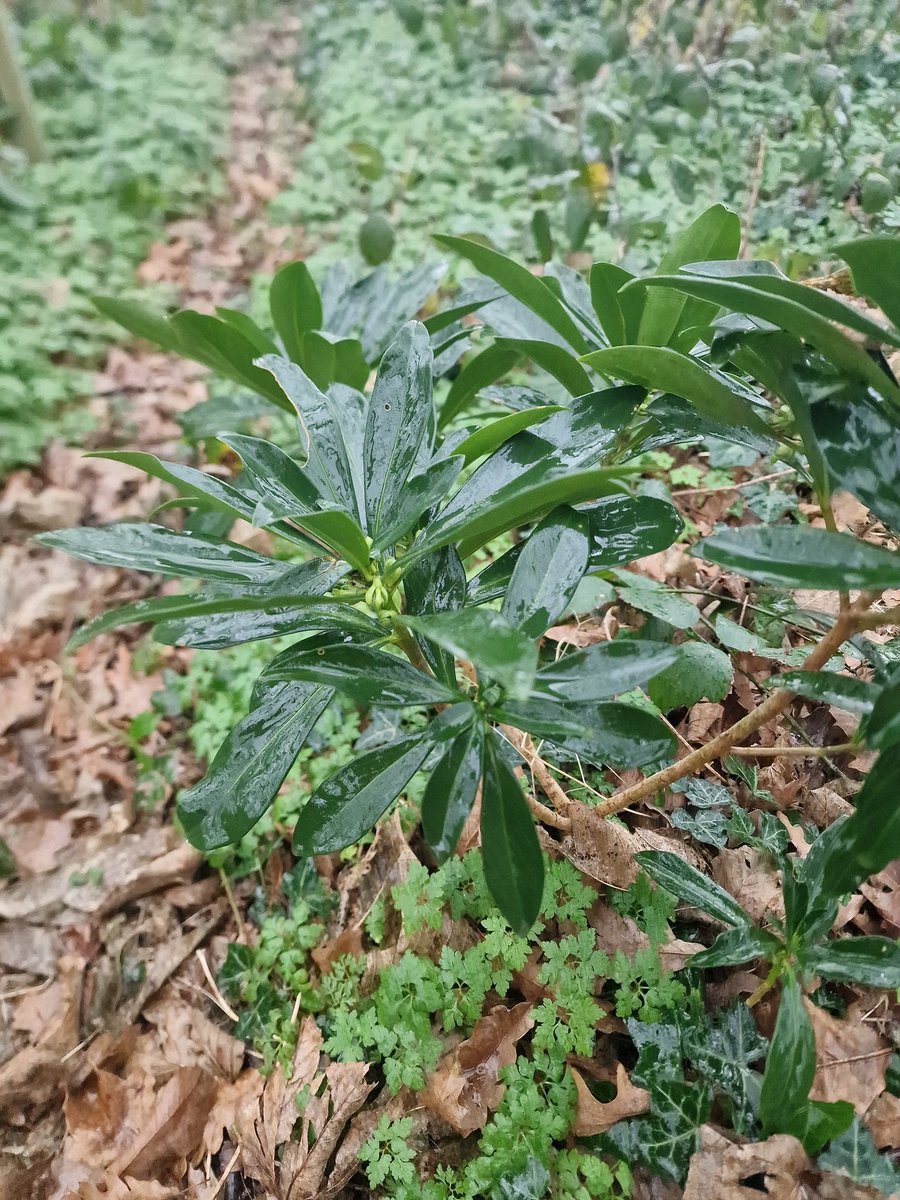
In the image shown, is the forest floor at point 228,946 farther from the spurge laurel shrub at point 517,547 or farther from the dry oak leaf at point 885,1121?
the spurge laurel shrub at point 517,547

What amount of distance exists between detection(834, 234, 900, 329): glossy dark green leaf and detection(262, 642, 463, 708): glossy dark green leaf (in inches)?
23.2

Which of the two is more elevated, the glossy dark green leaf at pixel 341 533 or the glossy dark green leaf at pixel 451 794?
the glossy dark green leaf at pixel 341 533

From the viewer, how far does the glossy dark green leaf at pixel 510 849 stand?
82 cm

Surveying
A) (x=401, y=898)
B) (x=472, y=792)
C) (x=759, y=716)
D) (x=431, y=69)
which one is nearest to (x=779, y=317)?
(x=759, y=716)

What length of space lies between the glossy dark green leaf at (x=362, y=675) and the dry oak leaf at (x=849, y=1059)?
0.69m

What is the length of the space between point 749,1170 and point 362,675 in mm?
792

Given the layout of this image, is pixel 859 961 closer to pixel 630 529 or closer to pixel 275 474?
pixel 630 529

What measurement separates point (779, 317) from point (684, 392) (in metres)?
0.14

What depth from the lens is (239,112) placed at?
15.7 ft

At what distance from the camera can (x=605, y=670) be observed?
0.76m

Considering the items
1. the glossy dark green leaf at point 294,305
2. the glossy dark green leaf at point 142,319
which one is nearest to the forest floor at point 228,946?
the glossy dark green leaf at point 294,305

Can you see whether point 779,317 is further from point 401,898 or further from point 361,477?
point 401,898

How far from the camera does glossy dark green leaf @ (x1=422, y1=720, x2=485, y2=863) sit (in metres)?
0.80

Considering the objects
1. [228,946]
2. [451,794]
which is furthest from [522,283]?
[228,946]
